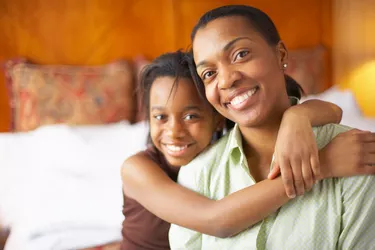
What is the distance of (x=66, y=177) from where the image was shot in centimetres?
198

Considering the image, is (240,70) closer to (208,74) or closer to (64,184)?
(208,74)

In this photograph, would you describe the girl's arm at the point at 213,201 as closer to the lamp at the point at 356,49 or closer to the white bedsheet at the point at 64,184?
the white bedsheet at the point at 64,184

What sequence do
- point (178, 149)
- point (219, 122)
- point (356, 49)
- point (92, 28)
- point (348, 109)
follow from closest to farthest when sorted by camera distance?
point (178, 149) → point (219, 122) → point (348, 109) → point (92, 28) → point (356, 49)

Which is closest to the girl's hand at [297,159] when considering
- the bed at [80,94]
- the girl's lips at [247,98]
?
the girl's lips at [247,98]

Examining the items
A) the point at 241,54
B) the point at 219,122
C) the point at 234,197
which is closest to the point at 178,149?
the point at 219,122

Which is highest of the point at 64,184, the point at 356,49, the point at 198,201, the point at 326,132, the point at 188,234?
the point at 356,49

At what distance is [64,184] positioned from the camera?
1957 millimetres

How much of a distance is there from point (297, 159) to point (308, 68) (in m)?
1.88

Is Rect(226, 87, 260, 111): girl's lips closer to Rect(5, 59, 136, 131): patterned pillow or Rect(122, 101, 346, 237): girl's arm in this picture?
Rect(122, 101, 346, 237): girl's arm

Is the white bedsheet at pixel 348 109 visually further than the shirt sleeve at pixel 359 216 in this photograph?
Yes

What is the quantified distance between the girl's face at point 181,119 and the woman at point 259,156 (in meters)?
0.13

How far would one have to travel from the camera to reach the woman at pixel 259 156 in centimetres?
97

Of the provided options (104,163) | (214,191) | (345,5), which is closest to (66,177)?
(104,163)

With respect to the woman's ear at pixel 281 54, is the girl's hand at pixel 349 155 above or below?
below
